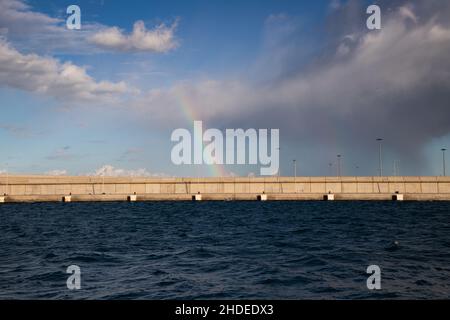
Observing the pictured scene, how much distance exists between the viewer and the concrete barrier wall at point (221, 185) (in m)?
136

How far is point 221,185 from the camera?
13788 centimetres

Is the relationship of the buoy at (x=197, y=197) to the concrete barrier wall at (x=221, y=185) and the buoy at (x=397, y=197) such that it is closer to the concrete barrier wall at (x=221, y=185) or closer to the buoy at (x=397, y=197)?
the concrete barrier wall at (x=221, y=185)

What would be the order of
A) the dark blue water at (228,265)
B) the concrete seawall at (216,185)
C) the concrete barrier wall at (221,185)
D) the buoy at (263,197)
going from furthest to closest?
the concrete barrier wall at (221,185) < the concrete seawall at (216,185) < the buoy at (263,197) < the dark blue water at (228,265)

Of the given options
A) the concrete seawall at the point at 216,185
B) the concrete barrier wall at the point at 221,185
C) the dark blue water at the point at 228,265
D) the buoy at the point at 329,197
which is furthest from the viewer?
the concrete barrier wall at the point at 221,185

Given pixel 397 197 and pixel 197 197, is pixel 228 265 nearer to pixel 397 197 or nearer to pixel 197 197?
pixel 197 197

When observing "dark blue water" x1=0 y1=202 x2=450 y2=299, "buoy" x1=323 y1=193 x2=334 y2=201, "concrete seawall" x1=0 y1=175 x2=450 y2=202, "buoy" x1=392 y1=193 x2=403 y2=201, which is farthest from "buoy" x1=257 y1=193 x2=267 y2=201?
"dark blue water" x1=0 y1=202 x2=450 y2=299

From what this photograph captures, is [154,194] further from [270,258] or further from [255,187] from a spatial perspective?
[270,258]

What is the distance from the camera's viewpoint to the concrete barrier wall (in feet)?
448

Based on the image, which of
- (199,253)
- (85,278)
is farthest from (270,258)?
(85,278)

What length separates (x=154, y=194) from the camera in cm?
13375

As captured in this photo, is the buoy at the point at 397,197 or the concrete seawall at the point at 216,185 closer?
the buoy at the point at 397,197

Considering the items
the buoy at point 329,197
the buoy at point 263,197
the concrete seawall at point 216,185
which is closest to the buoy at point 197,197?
the concrete seawall at point 216,185

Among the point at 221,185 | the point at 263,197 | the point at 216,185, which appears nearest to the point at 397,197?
the point at 263,197

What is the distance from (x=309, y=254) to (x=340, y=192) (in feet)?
380
